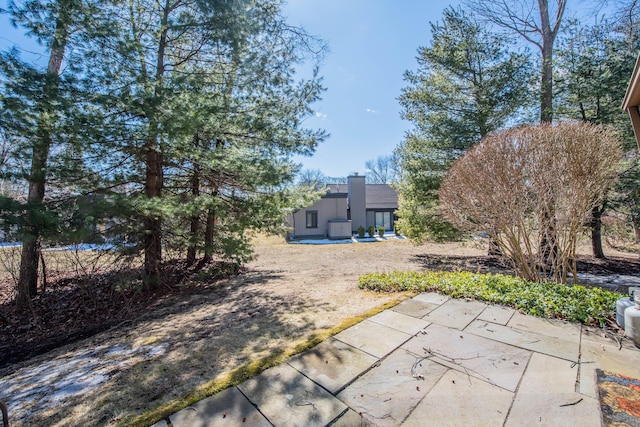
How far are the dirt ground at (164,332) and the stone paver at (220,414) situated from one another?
321 millimetres

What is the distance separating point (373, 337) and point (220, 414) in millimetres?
1751

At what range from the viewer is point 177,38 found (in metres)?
5.75

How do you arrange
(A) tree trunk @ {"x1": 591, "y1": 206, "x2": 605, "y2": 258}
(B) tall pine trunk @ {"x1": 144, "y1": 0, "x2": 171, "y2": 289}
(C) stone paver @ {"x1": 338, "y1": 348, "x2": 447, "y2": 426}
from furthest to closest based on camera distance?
(A) tree trunk @ {"x1": 591, "y1": 206, "x2": 605, "y2": 258}, (B) tall pine trunk @ {"x1": 144, "y1": 0, "x2": 171, "y2": 289}, (C) stone paver @ {"x1": 338, "y1": 348, "x2": 447, "y2": 426}

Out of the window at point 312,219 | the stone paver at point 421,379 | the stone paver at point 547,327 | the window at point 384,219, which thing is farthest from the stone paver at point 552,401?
the window at point 384,219

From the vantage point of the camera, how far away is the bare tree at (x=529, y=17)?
31.0 ft

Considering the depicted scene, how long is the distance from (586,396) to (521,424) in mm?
682

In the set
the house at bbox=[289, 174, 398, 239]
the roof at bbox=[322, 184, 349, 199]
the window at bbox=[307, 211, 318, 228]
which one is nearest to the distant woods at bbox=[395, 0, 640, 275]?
the house at bbox=[289, 174, 398, 239]

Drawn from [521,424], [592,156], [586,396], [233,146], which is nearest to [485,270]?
[592,156]

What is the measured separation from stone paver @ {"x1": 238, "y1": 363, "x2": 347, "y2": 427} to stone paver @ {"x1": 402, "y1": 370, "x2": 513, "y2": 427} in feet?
1.82

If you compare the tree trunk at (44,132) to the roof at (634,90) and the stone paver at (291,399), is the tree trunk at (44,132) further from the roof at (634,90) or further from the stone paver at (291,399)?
the roof at (634,90)

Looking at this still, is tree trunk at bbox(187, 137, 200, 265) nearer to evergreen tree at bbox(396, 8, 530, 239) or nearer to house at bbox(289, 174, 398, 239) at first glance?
evergreen tree at bbox(396, 8, 530, 239)

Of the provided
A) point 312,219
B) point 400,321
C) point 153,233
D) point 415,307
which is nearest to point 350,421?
point 400,321

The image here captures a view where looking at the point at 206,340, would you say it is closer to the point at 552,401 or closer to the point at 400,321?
the point at 400,321

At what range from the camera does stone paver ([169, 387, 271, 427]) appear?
1789 mm
